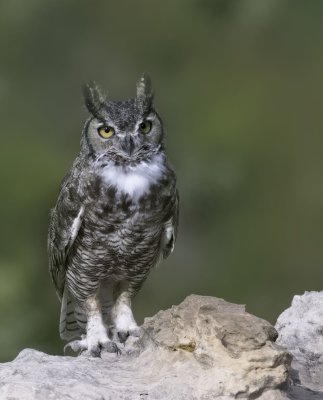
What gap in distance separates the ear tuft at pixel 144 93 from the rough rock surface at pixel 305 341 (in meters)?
0.88

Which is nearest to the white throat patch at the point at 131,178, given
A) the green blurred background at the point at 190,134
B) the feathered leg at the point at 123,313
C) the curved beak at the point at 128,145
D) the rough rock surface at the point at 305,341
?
the curved beak at the point at 128,145

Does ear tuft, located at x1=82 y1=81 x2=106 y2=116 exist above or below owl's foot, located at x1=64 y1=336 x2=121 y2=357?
above

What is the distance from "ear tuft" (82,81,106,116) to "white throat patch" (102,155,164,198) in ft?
0.77

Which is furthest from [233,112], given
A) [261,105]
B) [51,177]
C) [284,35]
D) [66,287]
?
[66,287]

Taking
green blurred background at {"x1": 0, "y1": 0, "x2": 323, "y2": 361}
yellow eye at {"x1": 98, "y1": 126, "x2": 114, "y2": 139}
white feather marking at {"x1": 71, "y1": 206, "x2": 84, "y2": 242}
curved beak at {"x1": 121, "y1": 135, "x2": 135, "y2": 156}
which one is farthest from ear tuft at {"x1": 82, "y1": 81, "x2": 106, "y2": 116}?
green blurred background at {"x1": 0, "y1": 0, "x2": 323, "y2": 361}

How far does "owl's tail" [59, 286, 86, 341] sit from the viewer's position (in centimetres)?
416

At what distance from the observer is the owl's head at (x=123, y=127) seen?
11.5 ft

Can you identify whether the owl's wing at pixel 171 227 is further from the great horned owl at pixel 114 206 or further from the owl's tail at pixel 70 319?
the owl's tail at pixel 70 319

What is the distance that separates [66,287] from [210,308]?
54.8 inches

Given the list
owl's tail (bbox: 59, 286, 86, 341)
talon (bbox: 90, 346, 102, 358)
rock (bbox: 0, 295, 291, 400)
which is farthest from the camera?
owl's tail (bbox: 59, 286, 86, 341)

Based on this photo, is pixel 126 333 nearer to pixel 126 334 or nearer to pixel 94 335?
pixel 126 334

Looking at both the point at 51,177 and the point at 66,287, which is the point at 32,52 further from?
the point at 66,287

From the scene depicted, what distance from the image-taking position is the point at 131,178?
3570mm

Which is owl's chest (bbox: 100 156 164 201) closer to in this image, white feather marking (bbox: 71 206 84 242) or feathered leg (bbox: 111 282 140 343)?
white feather marking (bbox: 71 206 84 242)
